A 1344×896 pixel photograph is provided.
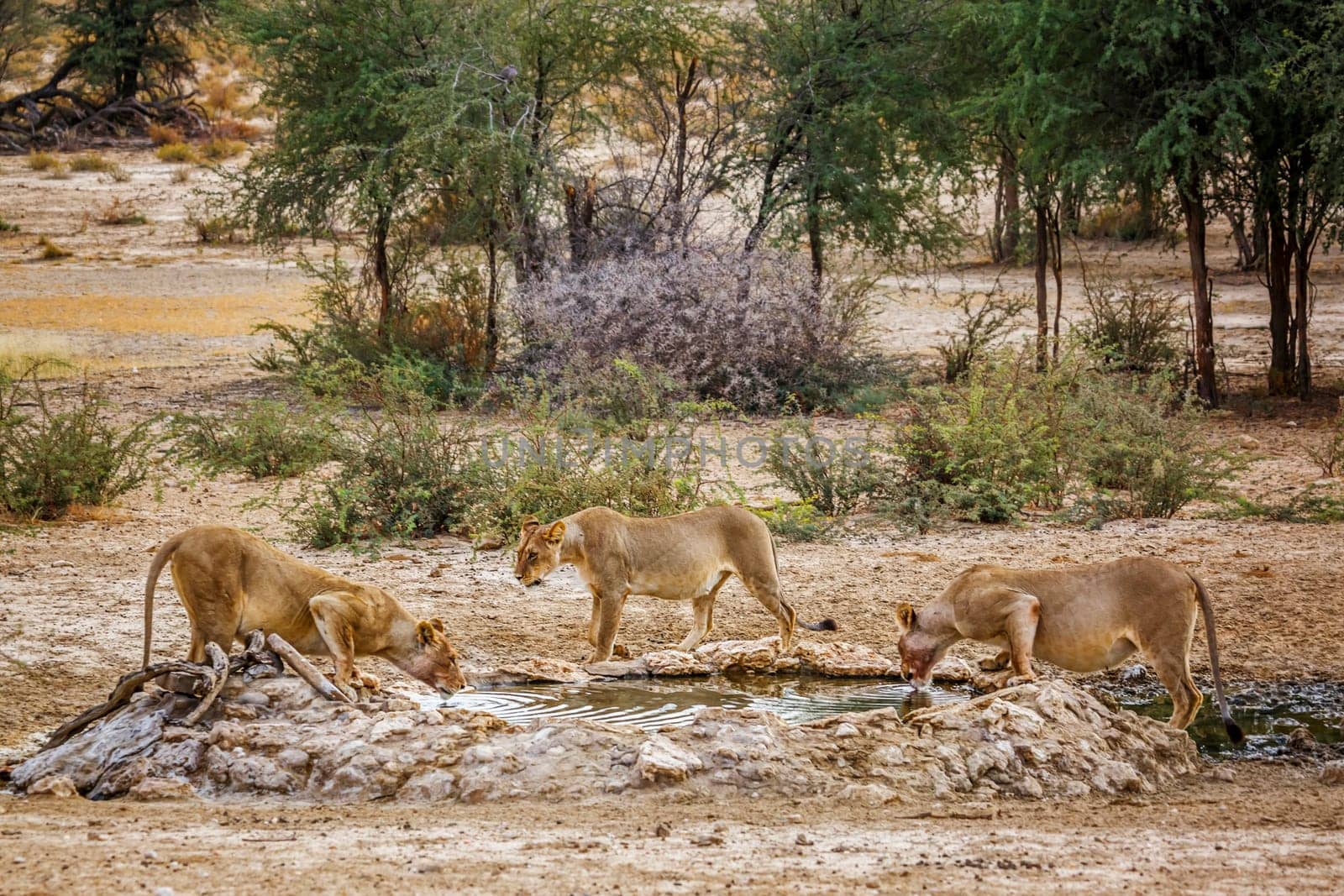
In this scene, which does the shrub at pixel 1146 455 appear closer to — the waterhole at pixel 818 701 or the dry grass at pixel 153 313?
the waterhole at pixel 818 701

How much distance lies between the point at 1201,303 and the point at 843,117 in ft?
19.0

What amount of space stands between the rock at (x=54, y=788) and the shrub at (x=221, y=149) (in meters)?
35.1

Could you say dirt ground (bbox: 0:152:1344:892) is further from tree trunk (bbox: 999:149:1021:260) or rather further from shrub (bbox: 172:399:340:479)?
tree trunk (bbox: 999:149:1021:260)

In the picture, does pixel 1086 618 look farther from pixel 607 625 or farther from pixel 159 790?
pixel 159 790

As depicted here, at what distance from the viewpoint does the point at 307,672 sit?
7004 millimetres

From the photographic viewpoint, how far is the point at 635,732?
677 cm

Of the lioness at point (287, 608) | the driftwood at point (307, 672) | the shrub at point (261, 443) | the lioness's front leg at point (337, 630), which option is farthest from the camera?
the shrub at point (261, 443)

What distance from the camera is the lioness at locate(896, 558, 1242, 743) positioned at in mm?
7406

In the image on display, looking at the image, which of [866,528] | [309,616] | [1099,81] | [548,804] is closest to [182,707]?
[309,616]

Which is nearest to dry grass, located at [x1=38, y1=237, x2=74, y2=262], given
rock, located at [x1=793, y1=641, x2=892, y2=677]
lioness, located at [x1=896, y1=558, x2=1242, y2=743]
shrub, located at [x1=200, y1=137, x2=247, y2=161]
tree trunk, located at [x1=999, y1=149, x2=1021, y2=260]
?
shrub, located at [x1=200, y1=137, x2=247, y2=161]

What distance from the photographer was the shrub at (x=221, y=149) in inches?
1575

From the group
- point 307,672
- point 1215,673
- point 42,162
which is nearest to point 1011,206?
point 42,162

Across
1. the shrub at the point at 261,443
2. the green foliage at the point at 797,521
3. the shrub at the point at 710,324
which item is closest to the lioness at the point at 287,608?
the green foliage at the point at 797,521

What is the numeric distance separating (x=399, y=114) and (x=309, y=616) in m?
13.4
